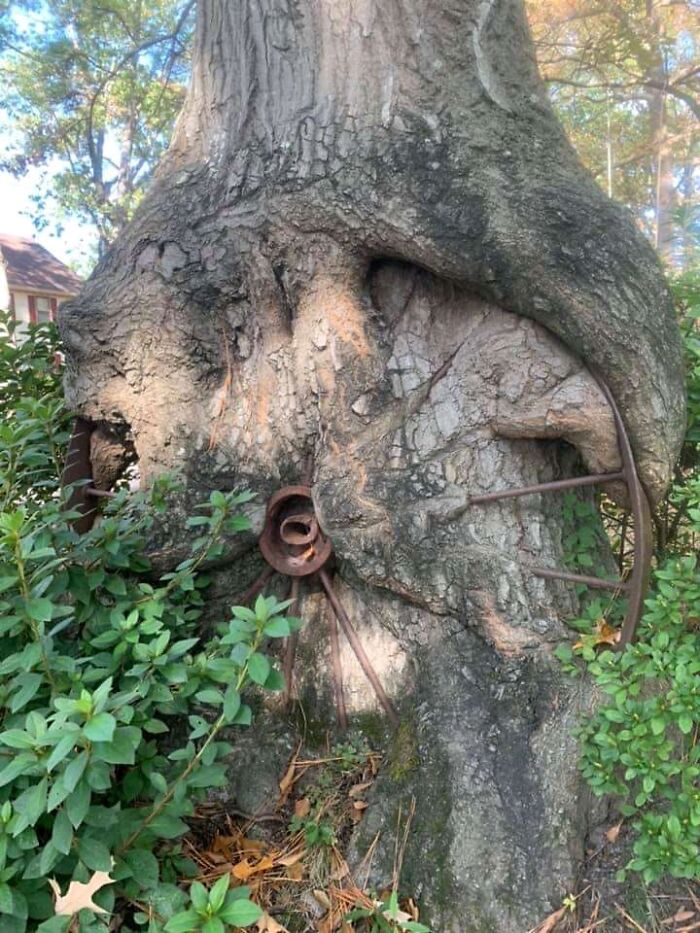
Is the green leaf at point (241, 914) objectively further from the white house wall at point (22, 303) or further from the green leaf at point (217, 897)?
the white house wall at point (22, 303)

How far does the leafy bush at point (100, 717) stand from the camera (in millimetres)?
1378

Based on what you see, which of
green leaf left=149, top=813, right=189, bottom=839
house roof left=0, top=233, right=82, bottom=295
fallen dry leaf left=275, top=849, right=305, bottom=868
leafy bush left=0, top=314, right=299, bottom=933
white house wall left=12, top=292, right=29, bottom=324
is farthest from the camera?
house roof left=0, top=233, right=82, bottom=295

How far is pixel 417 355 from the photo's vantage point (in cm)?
225

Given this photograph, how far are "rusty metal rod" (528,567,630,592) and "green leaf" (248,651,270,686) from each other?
0.94 meters

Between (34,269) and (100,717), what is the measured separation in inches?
1046

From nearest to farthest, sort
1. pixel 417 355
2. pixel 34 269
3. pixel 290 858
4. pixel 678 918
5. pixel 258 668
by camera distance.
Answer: pixel 258 668
pixel 678 918
pixel 290 858
pixel 417 355
pixel 34 269

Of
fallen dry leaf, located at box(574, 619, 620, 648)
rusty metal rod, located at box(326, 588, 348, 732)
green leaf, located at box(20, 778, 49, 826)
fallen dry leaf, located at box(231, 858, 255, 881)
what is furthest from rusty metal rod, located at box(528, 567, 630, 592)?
green leaf, located at box(20, 778, 49, 826)

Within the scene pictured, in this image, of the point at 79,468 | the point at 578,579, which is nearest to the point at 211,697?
the point at 578,579

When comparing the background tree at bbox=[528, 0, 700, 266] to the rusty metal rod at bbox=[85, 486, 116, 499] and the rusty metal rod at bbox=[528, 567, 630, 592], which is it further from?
the rusty metal rod at bbox=[85, 486, 116, 499]

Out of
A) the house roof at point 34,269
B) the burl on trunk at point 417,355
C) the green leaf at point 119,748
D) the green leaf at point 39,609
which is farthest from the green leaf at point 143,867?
the house roof at point 34,269

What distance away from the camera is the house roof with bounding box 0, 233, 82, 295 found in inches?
925

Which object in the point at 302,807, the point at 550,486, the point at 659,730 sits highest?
the point at 550,486

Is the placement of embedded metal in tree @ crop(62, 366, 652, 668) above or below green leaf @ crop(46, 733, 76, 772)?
above

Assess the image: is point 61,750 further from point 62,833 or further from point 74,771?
point 62,833
